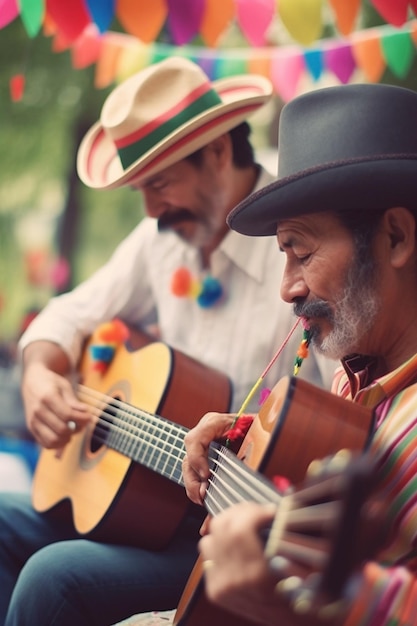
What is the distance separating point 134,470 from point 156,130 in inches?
35.4

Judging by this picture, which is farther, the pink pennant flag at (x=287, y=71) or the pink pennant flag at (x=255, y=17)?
the pink pennant flag at (x=287, y=71)

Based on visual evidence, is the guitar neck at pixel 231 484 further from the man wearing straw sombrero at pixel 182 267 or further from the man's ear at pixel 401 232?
the man wearing straw sombrero at pixel 182 267

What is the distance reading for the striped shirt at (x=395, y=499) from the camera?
960 millimetres

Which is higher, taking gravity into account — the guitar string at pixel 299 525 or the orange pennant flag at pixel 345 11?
the orange pennant flag at pixel 345 11

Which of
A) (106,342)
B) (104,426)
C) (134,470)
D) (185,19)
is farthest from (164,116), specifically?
(134,470)

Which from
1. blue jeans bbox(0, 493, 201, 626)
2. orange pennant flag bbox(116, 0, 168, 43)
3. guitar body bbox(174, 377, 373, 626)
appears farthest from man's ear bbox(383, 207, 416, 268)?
orange pennant flag bbox(116, 0, 168, 43)

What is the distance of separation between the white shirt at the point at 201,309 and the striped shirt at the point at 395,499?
73 centimetres

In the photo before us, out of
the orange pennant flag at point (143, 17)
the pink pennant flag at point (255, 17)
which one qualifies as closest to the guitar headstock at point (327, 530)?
the orange pennant flag at point (143, 17)

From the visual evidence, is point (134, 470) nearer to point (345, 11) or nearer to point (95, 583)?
point (95, 583)

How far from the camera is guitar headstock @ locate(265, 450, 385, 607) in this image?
77 cm

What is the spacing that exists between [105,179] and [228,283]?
0.50m

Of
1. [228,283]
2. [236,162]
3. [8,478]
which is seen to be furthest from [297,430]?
[8,478]

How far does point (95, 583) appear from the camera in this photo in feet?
5.54

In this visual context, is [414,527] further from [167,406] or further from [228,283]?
[228,283]
